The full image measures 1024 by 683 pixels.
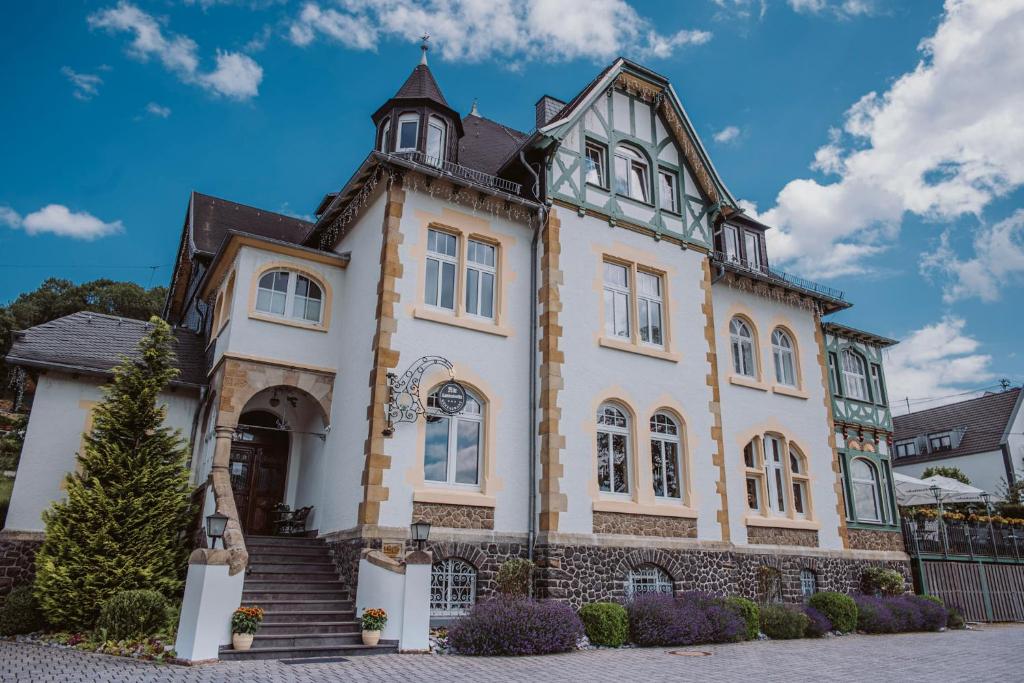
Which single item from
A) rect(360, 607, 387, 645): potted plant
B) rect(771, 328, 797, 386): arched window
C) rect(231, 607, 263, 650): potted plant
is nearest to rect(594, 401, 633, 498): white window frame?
rect(360, 607, 387, 645): potted plant

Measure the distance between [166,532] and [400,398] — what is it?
15.1 ft

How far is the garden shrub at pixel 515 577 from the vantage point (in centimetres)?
1278

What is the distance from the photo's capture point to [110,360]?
49.9 feet

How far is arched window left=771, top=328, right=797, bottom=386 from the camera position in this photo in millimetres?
19594

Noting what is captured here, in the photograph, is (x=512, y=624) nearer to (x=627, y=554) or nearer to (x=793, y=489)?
(x=627, y=554)

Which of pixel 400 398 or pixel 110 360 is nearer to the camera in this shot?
pixel 400 398

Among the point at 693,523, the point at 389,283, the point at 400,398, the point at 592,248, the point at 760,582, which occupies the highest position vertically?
the point at 592,248

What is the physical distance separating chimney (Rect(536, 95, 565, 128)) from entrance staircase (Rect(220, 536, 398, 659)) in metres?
12.6

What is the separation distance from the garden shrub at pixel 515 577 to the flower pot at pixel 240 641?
177 inches

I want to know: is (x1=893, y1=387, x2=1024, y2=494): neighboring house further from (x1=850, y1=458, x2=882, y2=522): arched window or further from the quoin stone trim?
the quoin stone trim

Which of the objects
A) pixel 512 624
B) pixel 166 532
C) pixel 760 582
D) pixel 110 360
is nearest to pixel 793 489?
pixel 760 582

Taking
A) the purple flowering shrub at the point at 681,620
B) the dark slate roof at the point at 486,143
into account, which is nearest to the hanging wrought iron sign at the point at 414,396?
the purple flowering shrub at the point at 681,620

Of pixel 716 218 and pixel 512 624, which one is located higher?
pixel 716 218

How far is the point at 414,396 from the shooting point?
43.0ft
